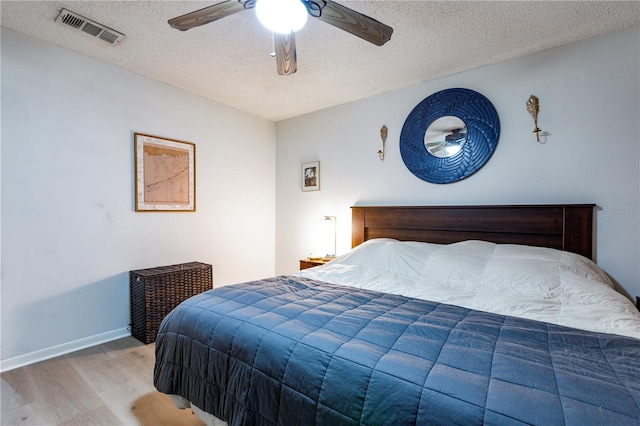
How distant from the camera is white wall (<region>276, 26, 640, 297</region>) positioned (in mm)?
2061

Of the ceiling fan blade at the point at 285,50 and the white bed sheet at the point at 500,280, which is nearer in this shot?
the white bed sheet at the point at 500,280

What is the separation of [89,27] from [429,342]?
2.90m

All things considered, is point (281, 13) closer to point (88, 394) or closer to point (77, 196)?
point (77, 196)

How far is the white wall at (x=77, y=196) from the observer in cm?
219

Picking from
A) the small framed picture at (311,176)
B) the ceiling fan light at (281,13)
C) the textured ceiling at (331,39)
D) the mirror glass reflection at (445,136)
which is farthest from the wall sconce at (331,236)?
the ceiling fan light at (281,13)

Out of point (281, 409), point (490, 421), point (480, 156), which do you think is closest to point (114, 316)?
point (281, 409)

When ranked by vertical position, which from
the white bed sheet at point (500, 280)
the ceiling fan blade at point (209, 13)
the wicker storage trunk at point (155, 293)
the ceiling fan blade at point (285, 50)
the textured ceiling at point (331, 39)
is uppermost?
the textured ceiling at point (331, 39)

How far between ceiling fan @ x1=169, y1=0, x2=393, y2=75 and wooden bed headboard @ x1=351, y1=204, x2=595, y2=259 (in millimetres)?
1687

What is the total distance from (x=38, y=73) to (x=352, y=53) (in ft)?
7.98

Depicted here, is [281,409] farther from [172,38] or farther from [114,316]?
[172,38]

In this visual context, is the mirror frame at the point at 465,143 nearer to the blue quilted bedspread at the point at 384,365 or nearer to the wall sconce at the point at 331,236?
the wall sconce at the point at 331,236

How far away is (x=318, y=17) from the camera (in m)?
1.54

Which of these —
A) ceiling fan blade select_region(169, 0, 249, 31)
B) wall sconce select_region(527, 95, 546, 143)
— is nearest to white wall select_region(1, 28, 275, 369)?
ceiling fan blade select_region(169, 0, 249, 31)

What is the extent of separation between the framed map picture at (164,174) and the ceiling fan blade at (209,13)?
62.7 inches
